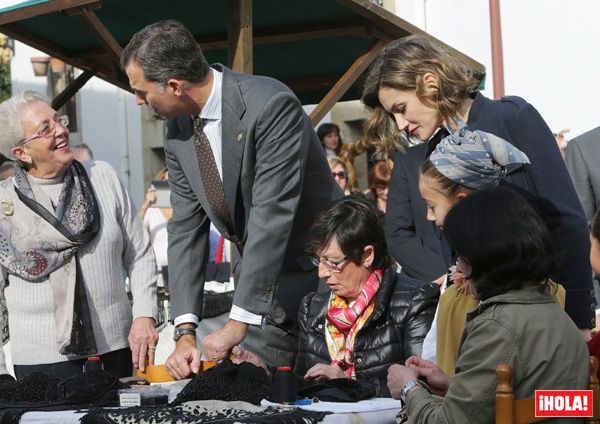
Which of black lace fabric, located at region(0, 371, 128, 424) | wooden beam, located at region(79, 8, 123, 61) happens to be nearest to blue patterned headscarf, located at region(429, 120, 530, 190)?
black lace fabric, located at region(0, 371, 128, 424)

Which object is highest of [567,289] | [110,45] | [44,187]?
[110,45]

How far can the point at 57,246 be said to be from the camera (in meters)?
4.61

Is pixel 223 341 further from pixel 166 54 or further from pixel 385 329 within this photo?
pixel 166 54

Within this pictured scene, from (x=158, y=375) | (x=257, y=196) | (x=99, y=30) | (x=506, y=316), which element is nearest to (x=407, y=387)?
(x=506, y=316)

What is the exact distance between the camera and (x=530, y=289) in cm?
288

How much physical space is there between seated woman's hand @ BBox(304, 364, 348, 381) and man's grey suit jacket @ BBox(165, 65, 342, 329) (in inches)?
9.9

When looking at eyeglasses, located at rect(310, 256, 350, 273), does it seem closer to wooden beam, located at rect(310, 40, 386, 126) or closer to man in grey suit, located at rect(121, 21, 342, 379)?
man in grey suit, located at rect(121, 21, 342, 379)

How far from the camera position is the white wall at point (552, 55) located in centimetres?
1384

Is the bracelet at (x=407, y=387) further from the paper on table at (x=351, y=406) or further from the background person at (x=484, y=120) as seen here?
the background person at (x=484, y=120)

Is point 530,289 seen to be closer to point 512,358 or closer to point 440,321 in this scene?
point 512,358

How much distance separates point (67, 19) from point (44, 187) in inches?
156

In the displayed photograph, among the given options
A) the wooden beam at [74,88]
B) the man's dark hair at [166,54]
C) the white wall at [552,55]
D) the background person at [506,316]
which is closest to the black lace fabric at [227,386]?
the background person at [506,316]

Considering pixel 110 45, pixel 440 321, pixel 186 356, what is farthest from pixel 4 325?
pixel 110 45

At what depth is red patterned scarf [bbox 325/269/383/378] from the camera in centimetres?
424
